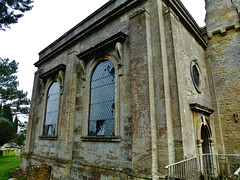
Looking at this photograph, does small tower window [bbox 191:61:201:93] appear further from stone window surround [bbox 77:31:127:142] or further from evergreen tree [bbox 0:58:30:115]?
evergreen tree [bbox 0:58:30:115]

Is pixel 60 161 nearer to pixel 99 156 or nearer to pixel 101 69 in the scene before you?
pixel 99 156

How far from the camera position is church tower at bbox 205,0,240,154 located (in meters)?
7.76

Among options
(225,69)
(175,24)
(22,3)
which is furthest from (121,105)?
(22,3)

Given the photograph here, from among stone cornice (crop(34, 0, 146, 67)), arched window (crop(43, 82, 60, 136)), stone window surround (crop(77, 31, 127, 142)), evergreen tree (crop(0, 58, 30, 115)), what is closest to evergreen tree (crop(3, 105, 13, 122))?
evergreen tree (crop(0, 58, 30, 115))

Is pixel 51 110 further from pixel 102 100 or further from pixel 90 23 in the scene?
pixel 90 23

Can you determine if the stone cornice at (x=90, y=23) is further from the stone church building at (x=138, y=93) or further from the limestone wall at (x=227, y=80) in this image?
the limestone wall at (x=227, y=80)

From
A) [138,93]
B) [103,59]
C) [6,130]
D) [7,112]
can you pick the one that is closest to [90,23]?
[103,59]

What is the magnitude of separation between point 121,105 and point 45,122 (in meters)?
6.33

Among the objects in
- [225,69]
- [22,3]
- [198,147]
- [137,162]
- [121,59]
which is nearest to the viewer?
[137,162]

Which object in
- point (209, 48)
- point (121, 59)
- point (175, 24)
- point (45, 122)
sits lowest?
point (45, 122)

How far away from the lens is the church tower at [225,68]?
7.76m

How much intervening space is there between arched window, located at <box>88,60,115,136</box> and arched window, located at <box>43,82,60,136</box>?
314 cm

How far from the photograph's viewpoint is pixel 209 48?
9.22 m

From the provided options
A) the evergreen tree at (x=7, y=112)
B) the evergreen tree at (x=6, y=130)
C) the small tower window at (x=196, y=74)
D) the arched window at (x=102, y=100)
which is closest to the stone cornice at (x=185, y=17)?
the small tower window at (x=196, y=74)
